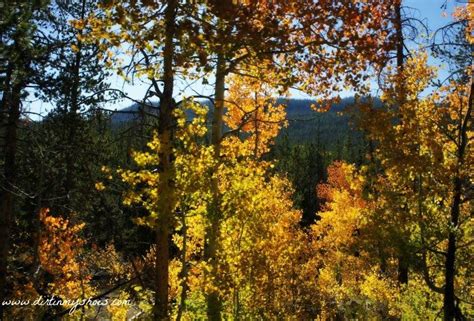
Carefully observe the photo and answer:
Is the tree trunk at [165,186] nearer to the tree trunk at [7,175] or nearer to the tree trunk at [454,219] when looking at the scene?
the tree trunk at [7,175]

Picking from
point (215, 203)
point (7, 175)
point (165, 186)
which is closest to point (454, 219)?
point (215, 203)

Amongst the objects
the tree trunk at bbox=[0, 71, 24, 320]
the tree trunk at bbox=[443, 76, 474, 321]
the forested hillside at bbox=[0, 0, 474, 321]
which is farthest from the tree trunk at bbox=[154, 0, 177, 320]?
the tree trunk at bbox=[443, 76, 474, 321]

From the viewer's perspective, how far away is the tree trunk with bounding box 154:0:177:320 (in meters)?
6.34

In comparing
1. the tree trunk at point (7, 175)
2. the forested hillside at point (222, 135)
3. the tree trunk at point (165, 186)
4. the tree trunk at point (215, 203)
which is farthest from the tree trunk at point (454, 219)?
the tree trunk at point (7, 175)

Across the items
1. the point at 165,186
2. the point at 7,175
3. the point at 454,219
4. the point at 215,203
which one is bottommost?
the point at 454,219

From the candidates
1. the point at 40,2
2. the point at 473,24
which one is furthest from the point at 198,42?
the point at 473,24

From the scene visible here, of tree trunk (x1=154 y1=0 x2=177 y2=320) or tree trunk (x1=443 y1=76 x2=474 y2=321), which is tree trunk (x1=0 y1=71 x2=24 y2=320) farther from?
tree trunk (x1=443 y1=76 x2=474 y2=321)

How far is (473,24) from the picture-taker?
895 cm

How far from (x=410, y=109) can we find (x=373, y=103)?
2.56 feet

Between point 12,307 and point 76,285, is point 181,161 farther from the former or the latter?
point 76,285

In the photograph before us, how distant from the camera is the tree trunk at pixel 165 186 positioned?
6.34 metres

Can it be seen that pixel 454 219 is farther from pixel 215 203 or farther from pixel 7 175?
pixel 7 175

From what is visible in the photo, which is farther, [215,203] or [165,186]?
[215,203]

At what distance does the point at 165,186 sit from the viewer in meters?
6.52
